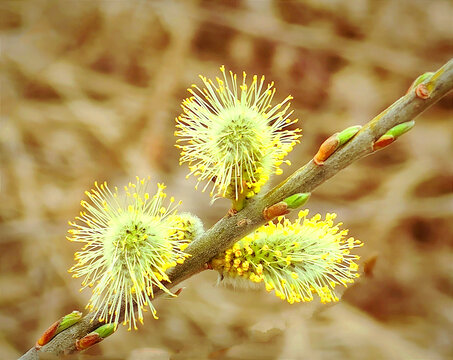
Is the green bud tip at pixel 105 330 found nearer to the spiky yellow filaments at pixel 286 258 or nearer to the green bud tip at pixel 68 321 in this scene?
the green bud tip at pixel 68 321

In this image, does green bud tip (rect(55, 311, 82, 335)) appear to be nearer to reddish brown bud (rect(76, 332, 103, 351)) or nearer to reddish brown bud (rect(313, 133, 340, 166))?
reddish brown bud (rect(76, 332, 103, 351))

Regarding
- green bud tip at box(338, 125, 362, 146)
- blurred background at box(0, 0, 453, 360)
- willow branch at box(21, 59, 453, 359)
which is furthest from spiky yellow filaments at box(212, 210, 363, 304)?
blurred background at box(0, 0, 453, 360)

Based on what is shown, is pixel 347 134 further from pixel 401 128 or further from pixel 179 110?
pixel 179 110

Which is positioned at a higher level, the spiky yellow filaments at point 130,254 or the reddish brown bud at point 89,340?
the spiky yellow filaments at point 130,254

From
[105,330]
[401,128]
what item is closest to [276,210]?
[401,128]

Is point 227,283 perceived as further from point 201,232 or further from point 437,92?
point 437,92

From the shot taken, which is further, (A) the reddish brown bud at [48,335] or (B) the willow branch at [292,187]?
(A) the reddish brown bud at [48,335]

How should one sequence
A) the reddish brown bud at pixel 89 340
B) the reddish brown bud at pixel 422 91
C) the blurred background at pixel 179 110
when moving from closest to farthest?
the reddish brown bud at pixel 422 91 → the reddish brown bud at pixel 89 340 → the blurred background at pixel 179 110

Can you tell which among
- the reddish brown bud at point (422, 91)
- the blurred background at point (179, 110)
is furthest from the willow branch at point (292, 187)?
the blurred background at point (179, 110)
